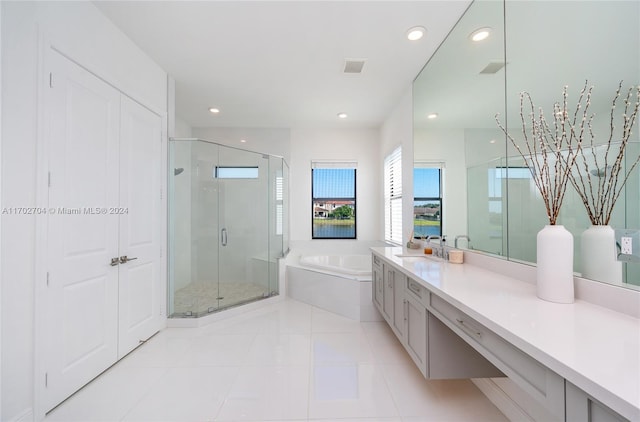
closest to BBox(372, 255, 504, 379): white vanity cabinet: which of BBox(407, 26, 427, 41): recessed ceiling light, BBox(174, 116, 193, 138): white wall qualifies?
BBox(407, 26, 427, 41): recessed ceiling light

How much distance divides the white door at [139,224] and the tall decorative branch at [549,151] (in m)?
2.91

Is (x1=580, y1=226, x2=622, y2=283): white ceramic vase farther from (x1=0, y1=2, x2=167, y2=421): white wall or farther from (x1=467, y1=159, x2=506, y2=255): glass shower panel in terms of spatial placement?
(x1=0, y1=2, x2=167, y2=421): white wall

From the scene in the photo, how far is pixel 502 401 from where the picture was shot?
1648mm

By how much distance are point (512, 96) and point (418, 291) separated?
1.35 m

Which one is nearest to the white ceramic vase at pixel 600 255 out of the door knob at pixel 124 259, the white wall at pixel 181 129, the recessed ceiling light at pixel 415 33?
the recessed ceiling light at pixel 415 33

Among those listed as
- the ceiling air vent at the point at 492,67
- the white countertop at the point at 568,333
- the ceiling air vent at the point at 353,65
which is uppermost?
the ceiling air vent at the point at 353,65

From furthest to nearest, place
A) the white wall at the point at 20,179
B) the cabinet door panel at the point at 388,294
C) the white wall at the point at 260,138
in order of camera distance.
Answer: the white wall at the point at 260,138, the cabinet door panel at the point at 388,294, the white wall at the point at 20,179

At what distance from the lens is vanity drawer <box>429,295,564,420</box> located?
30.1 inches

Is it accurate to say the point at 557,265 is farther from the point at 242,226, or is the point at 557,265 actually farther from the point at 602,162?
the point at 242,226

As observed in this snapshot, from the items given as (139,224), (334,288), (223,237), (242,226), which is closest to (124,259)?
(139,224)

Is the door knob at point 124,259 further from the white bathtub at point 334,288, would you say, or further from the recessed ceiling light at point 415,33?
the recessed ceiling light at point 415,33

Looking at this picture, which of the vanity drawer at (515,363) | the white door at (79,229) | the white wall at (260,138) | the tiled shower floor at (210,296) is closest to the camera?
the vanity drawer at (515,363)

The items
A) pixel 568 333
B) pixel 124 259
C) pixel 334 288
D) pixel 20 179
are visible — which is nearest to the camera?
pixel 568 333

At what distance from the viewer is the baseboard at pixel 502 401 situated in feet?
4.97
